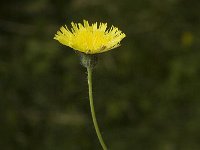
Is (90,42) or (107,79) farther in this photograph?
(107,79)

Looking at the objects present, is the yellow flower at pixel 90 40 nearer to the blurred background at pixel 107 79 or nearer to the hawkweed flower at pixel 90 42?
the hawkweed flower at pixel 90 42

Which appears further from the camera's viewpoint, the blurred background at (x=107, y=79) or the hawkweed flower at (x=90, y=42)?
the blurred background at (x=107, y=79)

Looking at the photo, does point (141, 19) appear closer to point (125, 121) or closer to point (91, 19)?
point (91, 19)

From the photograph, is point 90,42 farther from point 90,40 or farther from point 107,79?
point 107,79

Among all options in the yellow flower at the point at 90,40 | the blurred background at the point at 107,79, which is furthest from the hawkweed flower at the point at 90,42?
the blurred background at the point at 107,79

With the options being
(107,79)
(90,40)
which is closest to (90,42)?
(90,40)

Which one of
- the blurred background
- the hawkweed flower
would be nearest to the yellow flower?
the hawkweed flower

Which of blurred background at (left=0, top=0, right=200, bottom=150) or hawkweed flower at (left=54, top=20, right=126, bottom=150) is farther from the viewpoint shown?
blurred background at (left=0, top=0, right=200, bottom=150)

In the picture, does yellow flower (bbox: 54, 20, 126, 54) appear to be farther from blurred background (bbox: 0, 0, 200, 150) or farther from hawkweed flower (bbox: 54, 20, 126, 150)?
blurred background (bbox: 0, 0, 200, 150)
